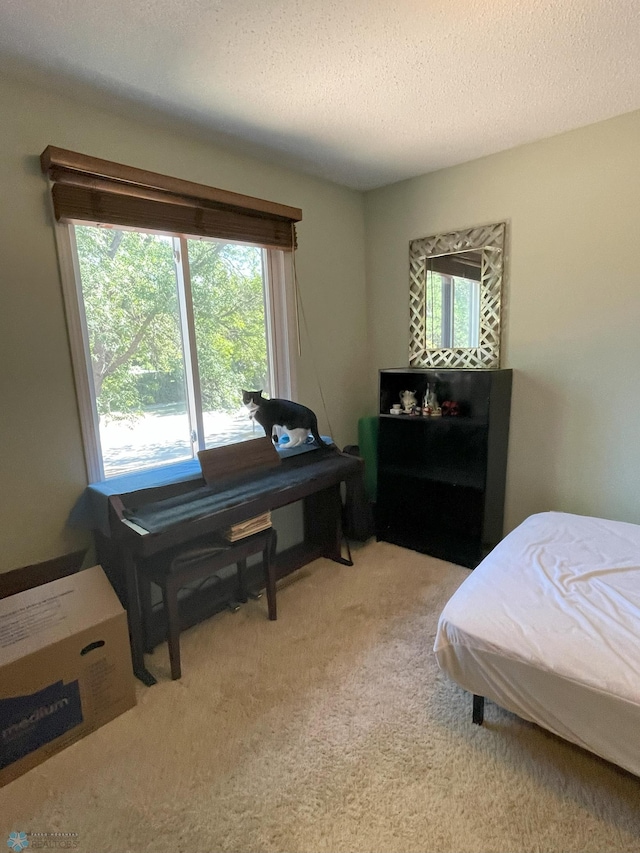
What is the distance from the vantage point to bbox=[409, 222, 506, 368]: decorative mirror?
2693 millimetres

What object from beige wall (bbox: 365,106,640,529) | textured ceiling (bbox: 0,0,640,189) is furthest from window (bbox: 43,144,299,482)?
beige wall (bbox: 365,106,640,529)

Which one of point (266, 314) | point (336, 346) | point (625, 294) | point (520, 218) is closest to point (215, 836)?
point (266, 314)

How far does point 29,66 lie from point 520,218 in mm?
2411

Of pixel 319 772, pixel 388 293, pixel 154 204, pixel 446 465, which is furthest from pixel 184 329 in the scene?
pixel 319 772

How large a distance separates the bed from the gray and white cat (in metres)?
1.22

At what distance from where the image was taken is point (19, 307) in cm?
180

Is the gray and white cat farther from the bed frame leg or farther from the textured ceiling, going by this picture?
the bed frame leg

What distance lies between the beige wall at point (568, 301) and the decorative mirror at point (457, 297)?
0.25 feet

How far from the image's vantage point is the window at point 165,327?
2.01 m

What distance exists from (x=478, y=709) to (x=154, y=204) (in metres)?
2.48

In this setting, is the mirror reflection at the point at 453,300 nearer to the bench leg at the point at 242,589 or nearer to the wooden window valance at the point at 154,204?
the wooden window valance at the point at 154,204

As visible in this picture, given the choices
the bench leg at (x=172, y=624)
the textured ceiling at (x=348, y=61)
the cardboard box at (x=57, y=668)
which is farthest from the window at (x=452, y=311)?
the cardboard box at (x=57, y=668)

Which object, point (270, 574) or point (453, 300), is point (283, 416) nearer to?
point (270, 574)

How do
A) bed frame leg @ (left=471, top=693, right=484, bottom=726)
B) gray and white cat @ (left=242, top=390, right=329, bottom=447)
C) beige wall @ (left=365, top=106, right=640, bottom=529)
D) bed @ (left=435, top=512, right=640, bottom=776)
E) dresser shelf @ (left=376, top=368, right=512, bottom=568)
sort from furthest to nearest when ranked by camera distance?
dresser shelf @ (left=376, top=368, right=512, bottom=568) → gray and white cat @ (left=242, top=390, right=329, bottom=447) → beige wall @ (left=365, top=106, right=640, bottom=529) → bed frame leg @ (left=471, top=693, right=484, bottom=726) → bed @ (left=435, top=512, right=640, bottom=776)
